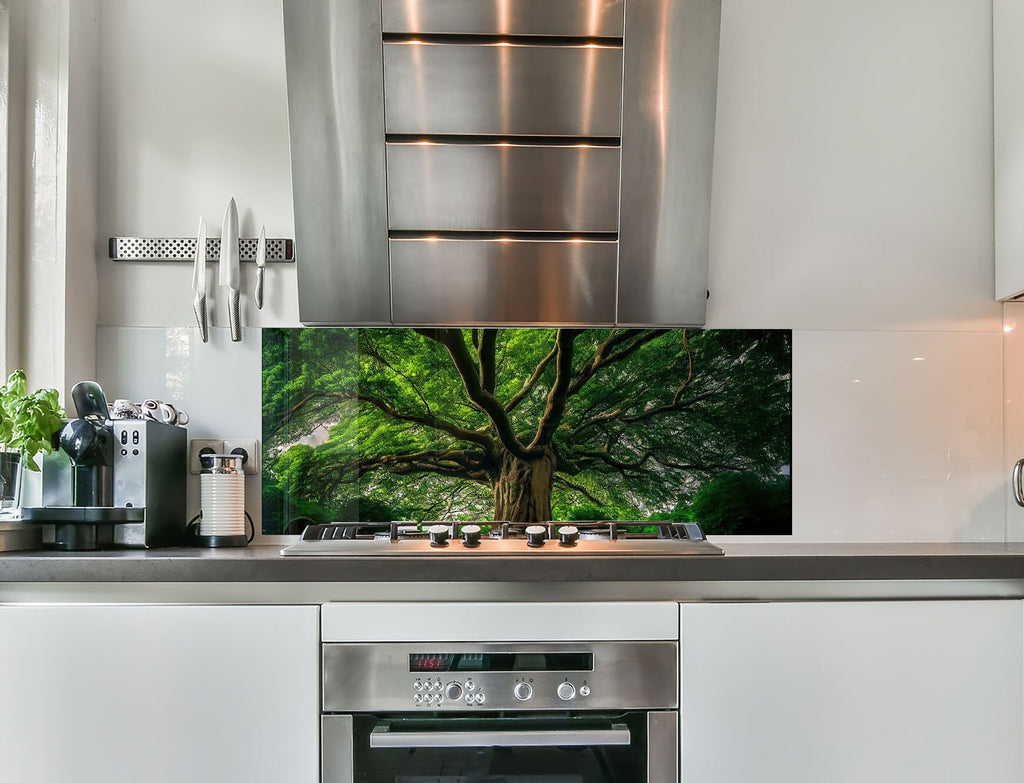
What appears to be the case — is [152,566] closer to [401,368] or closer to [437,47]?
[401,368]

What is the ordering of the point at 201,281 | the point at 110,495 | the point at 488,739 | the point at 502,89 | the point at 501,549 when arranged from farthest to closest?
1. the point at 201,281
2. the point at 502,89
3. the point at 110,495
4. the point at 501,549
5. the point at 488,739

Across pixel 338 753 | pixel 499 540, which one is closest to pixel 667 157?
pixel 499 540

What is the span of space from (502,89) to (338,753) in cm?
144

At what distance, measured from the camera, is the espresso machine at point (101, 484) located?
171 centimetres

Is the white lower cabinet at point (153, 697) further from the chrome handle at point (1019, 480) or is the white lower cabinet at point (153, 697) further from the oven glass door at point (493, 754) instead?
the chrome handle at point (1019, 480)

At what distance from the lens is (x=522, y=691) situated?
1513 millimetres

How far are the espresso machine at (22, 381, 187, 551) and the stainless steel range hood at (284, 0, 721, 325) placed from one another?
1.64 ft

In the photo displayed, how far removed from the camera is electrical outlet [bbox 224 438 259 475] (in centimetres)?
208

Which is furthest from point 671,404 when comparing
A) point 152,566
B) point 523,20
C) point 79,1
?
point 79,1

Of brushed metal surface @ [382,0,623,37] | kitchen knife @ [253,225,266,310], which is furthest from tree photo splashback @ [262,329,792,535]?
brushed metal surface @ [382,0,623,37]

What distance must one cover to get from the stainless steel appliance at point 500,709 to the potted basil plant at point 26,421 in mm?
762

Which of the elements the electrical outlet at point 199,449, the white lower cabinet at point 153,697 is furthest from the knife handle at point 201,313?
the white lower cabinet at point 153,697

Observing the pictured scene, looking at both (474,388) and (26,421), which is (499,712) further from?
(26,421)

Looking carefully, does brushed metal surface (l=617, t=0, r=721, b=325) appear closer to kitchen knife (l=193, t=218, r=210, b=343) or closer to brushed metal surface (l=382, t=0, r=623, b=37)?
brushed metal surface (l=382, t=0, r=623, b=37)
